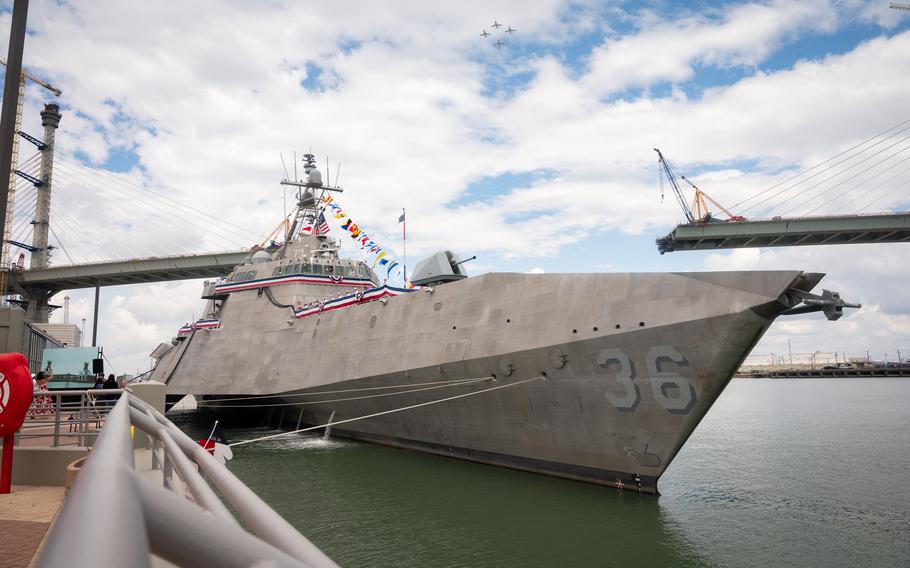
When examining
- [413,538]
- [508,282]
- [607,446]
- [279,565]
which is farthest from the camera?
[508,282]

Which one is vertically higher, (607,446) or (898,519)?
(607,446)

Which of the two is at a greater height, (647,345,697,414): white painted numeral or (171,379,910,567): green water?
(647,345,697,414): white painted numeral

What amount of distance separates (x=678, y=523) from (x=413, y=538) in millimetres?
4647

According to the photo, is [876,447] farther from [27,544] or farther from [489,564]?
[27,544]

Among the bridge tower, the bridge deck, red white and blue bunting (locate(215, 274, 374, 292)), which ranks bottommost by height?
red white and blue bunting (locate(215, 274, 374, 292))

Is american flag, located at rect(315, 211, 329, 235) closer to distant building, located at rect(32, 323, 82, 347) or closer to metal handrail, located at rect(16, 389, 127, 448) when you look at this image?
metal handrail, located at rect(16, 389, 127, 448)

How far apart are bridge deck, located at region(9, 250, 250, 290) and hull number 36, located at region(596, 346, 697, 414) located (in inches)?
1652

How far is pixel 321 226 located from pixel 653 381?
59.6 ft

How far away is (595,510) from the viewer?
1067cm

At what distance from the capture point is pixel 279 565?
3.13ft

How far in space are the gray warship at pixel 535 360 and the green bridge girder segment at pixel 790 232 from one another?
32344mm

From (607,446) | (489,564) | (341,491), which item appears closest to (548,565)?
(489,564)

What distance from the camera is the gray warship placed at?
10766mm

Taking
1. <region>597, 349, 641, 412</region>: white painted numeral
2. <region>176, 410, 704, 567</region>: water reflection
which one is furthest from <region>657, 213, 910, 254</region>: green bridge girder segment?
<region>597, 349, 641, 412</region>: white painted numeral
